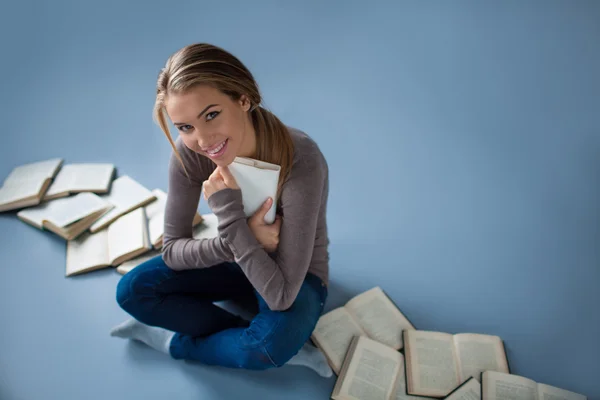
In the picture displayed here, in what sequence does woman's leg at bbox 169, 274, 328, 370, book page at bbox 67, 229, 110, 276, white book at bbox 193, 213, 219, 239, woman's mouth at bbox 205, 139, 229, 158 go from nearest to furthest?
woman's mouth at bbox 205, 139, 229, 158
woman's leg at bbox 169, 274, 328, 370
book page at bbox 67, 229, 110, 276
white book at bbox 193, 213, 219, 239

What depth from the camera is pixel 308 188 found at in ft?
4.86

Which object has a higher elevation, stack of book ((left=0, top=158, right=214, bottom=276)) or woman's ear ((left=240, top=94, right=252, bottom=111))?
woman's ear ((left=240, top=94, right=252, bottom=111))

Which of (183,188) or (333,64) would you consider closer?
(183,188)

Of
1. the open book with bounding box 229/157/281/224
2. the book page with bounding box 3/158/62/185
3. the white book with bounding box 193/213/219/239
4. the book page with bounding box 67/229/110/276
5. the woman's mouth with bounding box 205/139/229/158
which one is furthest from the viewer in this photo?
the book page with bounding box 3/158/62/185

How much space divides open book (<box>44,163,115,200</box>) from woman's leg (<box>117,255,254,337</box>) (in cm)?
87

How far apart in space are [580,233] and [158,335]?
1728mm

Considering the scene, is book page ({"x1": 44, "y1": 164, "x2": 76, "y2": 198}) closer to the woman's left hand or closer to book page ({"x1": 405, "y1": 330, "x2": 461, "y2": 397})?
the woman's left hand

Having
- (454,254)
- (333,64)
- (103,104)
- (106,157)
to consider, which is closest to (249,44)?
(333,64)

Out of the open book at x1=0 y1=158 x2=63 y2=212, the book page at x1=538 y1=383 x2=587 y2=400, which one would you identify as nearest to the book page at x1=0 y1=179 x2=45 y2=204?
the open book at x1=0 y1=158 x2=63 y2=212

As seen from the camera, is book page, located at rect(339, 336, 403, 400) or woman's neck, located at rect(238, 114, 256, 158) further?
book page, located at rect(339, 336, 403, 400)

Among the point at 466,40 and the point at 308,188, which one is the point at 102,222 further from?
the point at 466,40

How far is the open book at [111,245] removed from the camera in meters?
2.12

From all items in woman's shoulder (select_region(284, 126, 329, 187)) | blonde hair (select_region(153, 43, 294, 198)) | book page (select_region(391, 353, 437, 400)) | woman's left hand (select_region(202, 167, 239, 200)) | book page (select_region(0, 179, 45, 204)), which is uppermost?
blonde hair (select_region(153, 43, 294, 198))

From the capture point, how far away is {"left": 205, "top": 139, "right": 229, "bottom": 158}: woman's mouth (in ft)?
4.45
